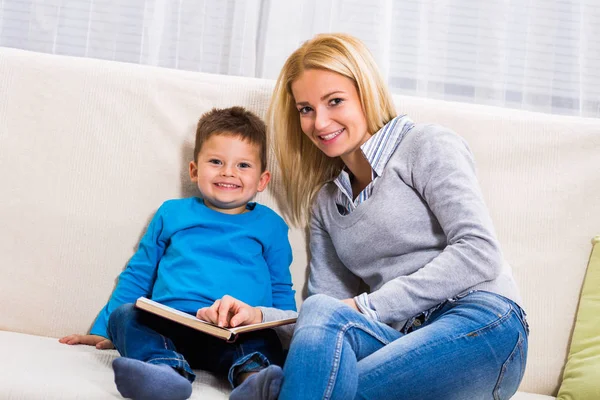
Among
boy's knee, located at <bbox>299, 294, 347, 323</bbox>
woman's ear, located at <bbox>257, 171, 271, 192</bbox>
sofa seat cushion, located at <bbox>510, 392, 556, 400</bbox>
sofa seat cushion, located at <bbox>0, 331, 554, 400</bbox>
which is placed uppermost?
woman's ear, located at <bbox>257, 171, 271, 192</bbox>

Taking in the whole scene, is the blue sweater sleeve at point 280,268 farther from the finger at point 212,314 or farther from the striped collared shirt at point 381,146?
the finger at point 212,314

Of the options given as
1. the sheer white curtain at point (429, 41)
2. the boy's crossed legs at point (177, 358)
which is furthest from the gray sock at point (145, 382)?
the sheer white curtain at point (429, 41)

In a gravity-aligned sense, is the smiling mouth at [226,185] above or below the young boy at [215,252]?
above

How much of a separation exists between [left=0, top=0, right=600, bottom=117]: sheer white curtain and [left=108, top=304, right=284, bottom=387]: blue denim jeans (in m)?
1.08

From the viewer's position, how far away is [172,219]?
160 cm

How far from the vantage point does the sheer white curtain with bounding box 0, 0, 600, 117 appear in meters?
2.25

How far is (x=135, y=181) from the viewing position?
5.53 feet

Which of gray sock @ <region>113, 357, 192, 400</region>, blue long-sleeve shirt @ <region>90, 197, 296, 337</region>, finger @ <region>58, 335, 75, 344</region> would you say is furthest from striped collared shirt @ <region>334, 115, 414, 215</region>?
finger @ <region>58, 335, 75, 344</region>

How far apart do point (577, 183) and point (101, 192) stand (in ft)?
3.73

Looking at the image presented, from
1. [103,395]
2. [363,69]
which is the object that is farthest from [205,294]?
[363,69]

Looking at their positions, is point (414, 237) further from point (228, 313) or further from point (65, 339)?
point (65, 339)

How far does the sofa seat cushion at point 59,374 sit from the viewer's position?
118 cm

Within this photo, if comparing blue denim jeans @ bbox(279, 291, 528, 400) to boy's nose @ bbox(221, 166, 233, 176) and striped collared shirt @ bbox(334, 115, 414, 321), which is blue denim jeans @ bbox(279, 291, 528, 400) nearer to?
striped collared shirt @ bbox(334, 115, 414, 321)

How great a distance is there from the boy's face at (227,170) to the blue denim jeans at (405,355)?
47 cm
